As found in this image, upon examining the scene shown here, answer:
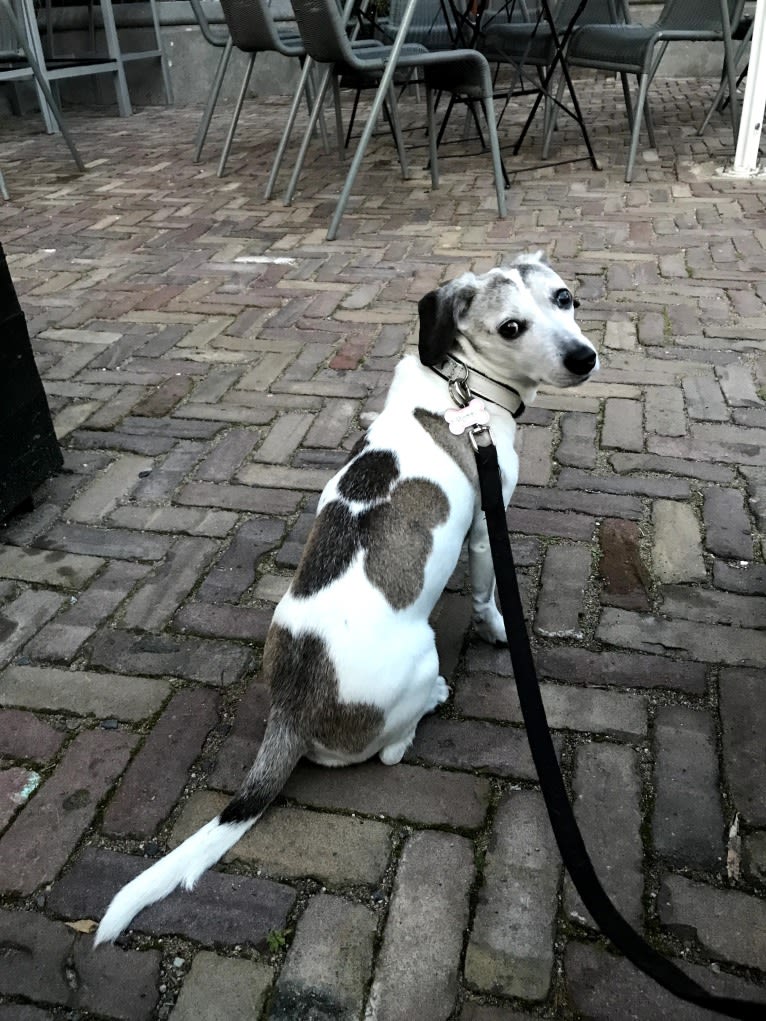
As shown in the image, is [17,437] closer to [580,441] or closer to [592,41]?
[580,441]

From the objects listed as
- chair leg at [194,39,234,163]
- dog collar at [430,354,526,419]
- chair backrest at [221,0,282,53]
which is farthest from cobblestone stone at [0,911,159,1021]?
chair leg at [194,39,234,163]

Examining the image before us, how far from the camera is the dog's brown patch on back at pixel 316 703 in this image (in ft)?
5.52

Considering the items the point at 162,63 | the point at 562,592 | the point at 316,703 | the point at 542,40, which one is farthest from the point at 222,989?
the point at 162,63

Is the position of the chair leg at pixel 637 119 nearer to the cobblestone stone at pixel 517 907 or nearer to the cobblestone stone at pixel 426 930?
the cobblestone stone at pixel 517 907

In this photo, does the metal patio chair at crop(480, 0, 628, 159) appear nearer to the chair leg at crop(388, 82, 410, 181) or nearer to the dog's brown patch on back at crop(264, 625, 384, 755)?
the chair leg at crop(388, 82, 410, 181)

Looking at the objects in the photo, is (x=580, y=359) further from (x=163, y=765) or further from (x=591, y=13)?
(x=591, y=13)

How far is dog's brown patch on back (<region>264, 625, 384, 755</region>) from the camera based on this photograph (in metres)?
1.68

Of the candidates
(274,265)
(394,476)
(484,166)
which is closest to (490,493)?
(394,476)

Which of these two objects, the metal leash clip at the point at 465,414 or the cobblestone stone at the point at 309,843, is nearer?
the cobblestone stone at the point at 309,843

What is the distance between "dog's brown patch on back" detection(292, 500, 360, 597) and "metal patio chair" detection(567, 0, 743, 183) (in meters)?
5.10

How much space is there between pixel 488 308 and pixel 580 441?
123cm

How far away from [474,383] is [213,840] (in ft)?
3.93

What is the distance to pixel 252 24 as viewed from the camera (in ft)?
18.7

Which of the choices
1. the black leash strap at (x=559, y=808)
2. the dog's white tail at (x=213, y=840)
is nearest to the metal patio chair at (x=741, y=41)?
the black leash strap at (x=559, y=808)
